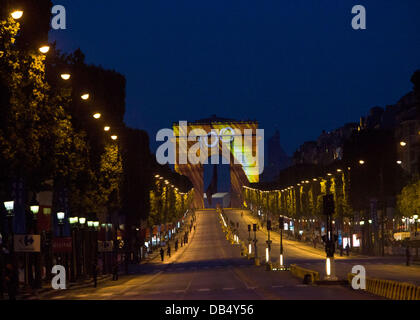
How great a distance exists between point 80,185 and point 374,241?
55047 millimetres

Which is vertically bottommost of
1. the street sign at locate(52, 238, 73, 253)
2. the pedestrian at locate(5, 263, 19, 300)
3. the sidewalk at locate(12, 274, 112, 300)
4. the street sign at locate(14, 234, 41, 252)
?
the sidewalk at locate(12, 274, 112, 300)

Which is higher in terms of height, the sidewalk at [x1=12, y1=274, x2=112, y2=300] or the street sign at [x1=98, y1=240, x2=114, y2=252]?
the street sign at [x1=98, y1=240, x2=114, y2=252]

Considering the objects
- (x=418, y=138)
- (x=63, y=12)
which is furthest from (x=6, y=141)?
(x=418, y=138)

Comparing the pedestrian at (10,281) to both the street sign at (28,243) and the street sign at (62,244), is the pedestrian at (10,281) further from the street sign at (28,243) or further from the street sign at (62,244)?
the street sign at (62,244)

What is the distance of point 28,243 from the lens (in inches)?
1694

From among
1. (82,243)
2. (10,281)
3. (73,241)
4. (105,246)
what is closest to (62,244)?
(73,241)

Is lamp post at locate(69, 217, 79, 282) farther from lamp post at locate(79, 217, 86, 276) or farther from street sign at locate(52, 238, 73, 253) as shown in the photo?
street sign at locate(52, 238, 73, 253)

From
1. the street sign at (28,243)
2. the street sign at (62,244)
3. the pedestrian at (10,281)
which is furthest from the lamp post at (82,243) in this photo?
the pedestrian at (10,281)

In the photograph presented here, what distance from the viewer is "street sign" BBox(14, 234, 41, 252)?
42969mm

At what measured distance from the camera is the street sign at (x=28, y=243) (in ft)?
141

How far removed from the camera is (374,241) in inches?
4218

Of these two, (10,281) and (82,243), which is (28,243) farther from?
(82,243)

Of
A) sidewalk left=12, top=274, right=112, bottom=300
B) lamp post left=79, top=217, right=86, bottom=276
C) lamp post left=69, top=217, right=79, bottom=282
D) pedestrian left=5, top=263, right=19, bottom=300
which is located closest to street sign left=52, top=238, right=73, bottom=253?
sidewalk left=12, top=274, right=112, bottom=300
